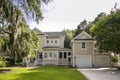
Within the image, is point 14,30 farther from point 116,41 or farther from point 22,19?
point 116,41

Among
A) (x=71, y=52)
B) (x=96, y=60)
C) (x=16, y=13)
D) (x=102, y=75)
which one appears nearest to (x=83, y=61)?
(x=96, y=60)

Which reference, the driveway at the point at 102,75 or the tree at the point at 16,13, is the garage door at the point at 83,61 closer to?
the driveway at the point at 102,75

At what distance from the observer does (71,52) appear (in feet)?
197

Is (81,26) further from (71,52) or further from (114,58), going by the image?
(114,58)

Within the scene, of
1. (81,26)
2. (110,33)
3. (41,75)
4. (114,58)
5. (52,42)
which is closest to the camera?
(41,75)

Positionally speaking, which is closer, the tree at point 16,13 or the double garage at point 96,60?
the tree at point 16,13

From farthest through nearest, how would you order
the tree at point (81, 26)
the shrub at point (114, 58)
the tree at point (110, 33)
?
the tree at point (81, 26), the shrub at point (114, 58), the tree at point (110, 33)

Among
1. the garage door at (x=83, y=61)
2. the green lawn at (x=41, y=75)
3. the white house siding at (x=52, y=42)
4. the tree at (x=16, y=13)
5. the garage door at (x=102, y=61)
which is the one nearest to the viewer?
the tree at (x=16, y=13)

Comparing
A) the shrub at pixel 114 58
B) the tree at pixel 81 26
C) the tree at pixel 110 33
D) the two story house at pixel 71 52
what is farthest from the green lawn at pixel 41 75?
the tree at pixel 81 26

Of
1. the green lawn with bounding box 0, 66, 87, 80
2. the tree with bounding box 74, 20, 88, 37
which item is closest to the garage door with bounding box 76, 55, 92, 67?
the green lawn with bounding box 0, 66, 87, 80

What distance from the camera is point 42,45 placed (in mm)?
63062

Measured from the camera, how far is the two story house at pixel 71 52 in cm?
5472

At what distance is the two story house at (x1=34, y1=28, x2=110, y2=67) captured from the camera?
2154 inches

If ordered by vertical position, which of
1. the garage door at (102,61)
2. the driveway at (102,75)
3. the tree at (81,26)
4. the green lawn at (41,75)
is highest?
the tree at (81,26)
